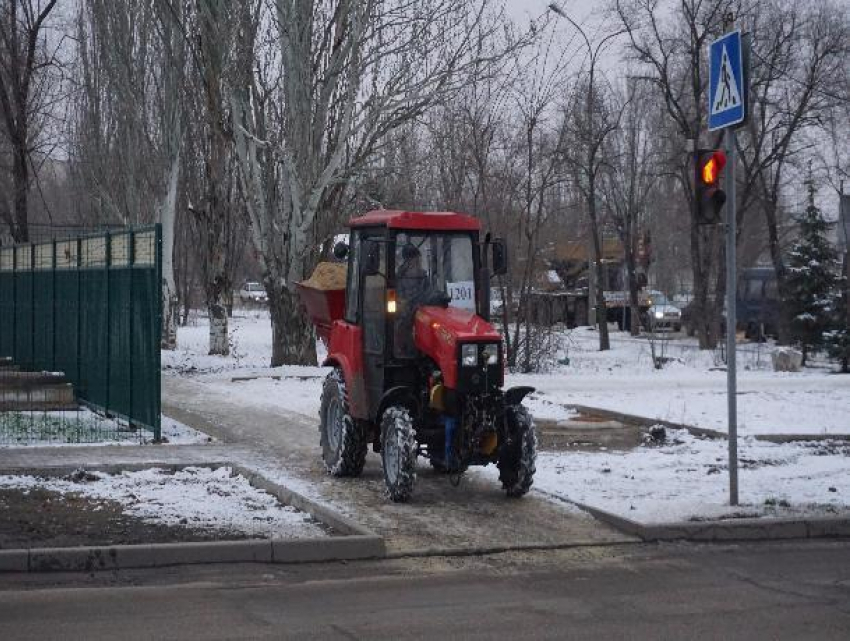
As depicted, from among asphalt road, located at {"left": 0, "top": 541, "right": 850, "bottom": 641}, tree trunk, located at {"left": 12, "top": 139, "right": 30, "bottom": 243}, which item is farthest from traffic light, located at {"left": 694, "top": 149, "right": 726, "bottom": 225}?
tree trunk, located at {"left": 12, "top": 139, "right": 30, "bottom": 243}

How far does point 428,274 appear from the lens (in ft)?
41.0

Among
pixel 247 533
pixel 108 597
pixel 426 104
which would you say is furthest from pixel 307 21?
pixel 108 597

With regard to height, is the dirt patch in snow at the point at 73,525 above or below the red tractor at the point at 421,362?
below

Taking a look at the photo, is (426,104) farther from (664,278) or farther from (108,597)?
(664,278)

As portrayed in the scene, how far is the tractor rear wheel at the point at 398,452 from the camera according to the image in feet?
37.2

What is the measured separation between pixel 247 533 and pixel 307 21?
58.1 feet

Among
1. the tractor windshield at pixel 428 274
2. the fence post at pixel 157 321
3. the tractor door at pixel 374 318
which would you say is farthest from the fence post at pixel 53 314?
the tractor windshield at pixel 428 274

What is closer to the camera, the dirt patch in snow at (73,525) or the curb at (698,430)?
the dirt patch in snow at (73,525)

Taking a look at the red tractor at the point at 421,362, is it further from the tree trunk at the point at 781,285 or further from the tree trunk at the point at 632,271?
the tree trunk at the point at 632,271

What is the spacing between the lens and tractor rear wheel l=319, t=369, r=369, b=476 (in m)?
12.8

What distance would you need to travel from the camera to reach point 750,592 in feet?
28.7

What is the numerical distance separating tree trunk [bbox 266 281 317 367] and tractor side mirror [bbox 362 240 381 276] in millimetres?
15826

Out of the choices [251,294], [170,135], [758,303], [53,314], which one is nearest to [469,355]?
[53,314]

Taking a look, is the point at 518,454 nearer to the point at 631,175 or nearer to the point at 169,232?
the point at 169,232
